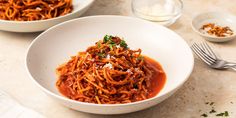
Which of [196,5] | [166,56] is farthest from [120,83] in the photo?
[196,5]

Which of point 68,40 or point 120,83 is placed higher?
point 120,83

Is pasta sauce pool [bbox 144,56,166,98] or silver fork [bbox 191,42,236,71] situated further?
silver fork [bbox 191,42,236,71]

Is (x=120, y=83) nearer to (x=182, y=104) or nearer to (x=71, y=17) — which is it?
(x=182, y=104)

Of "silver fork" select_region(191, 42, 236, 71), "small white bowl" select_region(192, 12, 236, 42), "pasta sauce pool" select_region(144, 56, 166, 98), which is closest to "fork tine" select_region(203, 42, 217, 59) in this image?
"silver fork" select_region(191, 42, 236, 71)

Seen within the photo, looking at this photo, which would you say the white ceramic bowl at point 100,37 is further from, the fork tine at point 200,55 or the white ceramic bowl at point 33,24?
the fork tine at point 200,55

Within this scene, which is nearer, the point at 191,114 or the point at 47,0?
the point at 191,114

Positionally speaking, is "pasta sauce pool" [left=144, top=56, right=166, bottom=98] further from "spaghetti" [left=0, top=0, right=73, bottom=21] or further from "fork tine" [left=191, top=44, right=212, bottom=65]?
"spaghetti" [left=0, top=0, right=73, bottom=21]

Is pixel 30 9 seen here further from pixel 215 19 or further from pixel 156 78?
pixel 215 19
